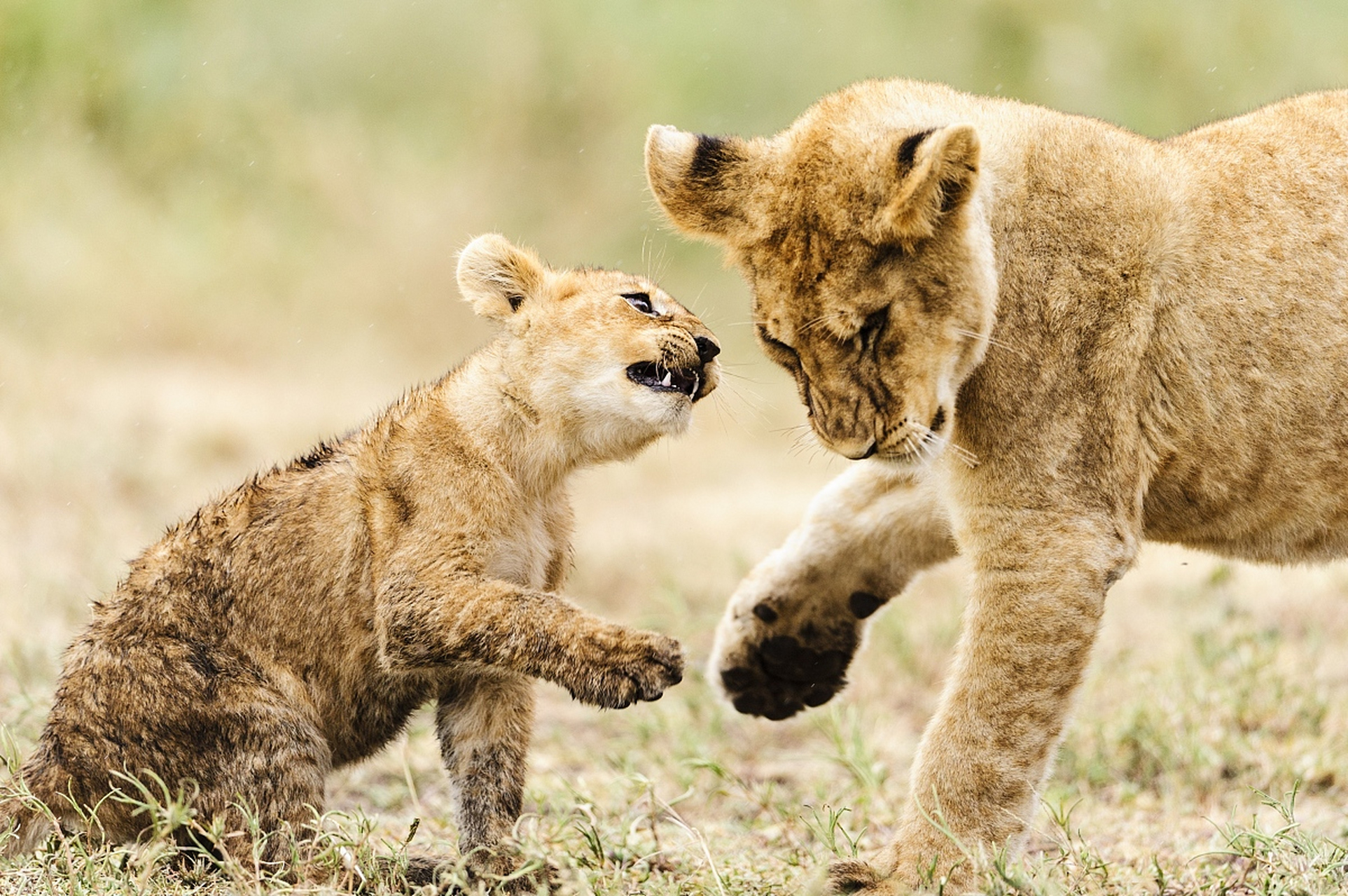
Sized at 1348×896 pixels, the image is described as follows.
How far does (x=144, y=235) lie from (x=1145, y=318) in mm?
9965

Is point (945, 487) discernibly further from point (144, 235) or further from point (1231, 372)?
point (144, 235)

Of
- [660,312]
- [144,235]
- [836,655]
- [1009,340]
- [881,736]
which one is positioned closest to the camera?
[1009,340]

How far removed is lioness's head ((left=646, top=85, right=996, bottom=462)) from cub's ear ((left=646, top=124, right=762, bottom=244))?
12cm

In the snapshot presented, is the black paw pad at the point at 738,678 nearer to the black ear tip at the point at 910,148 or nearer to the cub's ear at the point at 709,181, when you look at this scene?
the cub's ear at the point at 709,181

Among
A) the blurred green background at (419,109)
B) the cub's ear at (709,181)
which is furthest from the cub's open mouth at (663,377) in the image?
the blurred green background at (419,109)

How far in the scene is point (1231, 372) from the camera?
13.5 feet

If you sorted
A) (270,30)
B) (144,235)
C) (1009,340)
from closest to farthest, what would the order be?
(1009,340)
(144,235)
(270,30)

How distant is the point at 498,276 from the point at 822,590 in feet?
5.05

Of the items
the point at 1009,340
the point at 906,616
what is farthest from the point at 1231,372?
the point at 906,616

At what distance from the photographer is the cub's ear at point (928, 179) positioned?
3.69m

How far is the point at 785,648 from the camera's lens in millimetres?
5082

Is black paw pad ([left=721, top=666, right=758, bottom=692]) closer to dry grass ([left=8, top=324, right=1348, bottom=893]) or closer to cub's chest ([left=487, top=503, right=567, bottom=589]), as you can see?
dry grass ([left=8, top=324, right=1348, bottom=893])

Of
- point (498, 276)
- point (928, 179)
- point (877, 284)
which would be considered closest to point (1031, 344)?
point (877, 284)

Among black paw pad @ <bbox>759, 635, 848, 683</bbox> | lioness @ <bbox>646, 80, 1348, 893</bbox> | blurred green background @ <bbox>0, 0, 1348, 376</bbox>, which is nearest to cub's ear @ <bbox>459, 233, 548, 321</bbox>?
lioness @ <bbox>646, 80, 1348, 893</bbox>
